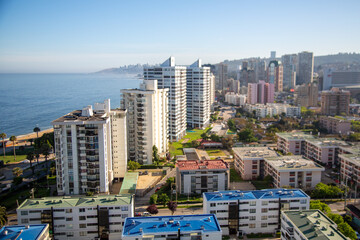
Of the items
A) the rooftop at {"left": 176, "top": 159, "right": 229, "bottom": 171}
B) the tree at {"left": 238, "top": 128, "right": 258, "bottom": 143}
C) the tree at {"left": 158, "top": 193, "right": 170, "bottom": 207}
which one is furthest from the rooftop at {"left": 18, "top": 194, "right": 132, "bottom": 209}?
the tree at {"left": 238, "top": 128, "right": 258, "bottom": 143}

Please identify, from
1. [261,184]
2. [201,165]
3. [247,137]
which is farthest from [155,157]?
[247,137]

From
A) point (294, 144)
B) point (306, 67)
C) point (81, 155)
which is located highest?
point (306, 67)

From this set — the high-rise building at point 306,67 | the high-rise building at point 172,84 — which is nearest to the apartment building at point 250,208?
the high-rise building at point 172,84

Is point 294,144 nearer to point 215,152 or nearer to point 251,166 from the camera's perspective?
point 215,152

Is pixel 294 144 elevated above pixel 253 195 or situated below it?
below

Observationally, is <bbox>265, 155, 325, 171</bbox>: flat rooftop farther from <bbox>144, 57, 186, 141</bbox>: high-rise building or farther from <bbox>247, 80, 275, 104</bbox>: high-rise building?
<bbox>247, 80, 275, 104</bbox>: high-rise building

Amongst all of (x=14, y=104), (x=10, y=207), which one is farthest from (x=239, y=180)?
(x=14, y=104)
